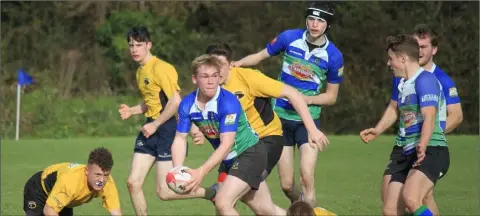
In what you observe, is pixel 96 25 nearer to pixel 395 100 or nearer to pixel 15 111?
pixel 15 111

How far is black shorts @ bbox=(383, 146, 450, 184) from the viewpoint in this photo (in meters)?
8.19

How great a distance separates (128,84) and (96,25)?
3.63 meters

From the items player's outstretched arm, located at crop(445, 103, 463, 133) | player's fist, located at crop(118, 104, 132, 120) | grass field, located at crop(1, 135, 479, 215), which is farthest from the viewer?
grass field, located at crop(1, 135, 479, 215)

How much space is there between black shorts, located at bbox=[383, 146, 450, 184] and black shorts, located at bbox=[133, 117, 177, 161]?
3.11 metres

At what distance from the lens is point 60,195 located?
879 centimetres

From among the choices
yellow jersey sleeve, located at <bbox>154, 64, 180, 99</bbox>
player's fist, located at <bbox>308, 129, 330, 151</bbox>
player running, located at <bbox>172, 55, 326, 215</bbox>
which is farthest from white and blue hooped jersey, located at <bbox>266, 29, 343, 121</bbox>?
player's fist, located at <bbox>308, 129, 330, 151</bbox>

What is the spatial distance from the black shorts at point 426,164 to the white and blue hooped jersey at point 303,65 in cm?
195

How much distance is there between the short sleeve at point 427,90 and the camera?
8036 millimetres

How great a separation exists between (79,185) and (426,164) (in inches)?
119

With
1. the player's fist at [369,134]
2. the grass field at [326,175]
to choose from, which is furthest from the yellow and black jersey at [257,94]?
the grass field at [326,175]

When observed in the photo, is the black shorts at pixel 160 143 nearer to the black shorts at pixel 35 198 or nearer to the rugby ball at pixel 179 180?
the black shorts at pixel 35 198


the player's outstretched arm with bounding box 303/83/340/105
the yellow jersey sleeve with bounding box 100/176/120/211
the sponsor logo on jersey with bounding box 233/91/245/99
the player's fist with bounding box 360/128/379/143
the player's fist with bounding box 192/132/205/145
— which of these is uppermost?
the sponsor logo on jersey with bounding box 233/91/245/99

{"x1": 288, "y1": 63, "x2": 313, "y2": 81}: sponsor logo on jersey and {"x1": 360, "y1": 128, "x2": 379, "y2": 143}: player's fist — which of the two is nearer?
{"x1": 360, "y1": 128, "x2": 379, "y2": 143}: player's fist

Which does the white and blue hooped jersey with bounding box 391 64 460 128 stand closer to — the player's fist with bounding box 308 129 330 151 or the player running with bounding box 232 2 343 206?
the player's fist with bounding box 308 129 330 151
